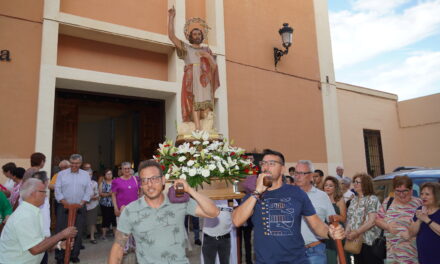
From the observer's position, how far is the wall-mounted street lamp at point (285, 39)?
31.5 feet

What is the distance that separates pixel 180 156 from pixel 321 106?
27.3ft

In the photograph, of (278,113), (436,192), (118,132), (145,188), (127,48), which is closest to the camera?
(145,188)

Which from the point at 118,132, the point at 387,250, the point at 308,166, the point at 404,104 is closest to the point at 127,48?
the point at 118,132

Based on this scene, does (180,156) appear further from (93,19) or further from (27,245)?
(93,19)

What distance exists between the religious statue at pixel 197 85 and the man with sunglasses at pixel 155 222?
8.38 ft

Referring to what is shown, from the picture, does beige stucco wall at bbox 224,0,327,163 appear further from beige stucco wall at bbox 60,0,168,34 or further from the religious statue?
the religious statue

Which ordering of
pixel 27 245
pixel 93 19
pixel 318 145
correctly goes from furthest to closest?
pixel 318 145
pixel 93 19
pixel 27 245

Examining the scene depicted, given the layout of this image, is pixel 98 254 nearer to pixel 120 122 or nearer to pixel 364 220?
pixel 364 220

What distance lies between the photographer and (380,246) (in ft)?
12.6

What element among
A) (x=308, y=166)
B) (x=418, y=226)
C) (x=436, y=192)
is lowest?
(x=418, y=226)

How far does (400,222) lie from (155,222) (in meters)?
2.98

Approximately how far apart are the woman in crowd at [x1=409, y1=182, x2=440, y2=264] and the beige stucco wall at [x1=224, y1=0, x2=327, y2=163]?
18.6 feet

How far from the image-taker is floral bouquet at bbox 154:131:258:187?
12.1 ft

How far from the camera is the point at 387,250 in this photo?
3809 millimetres
